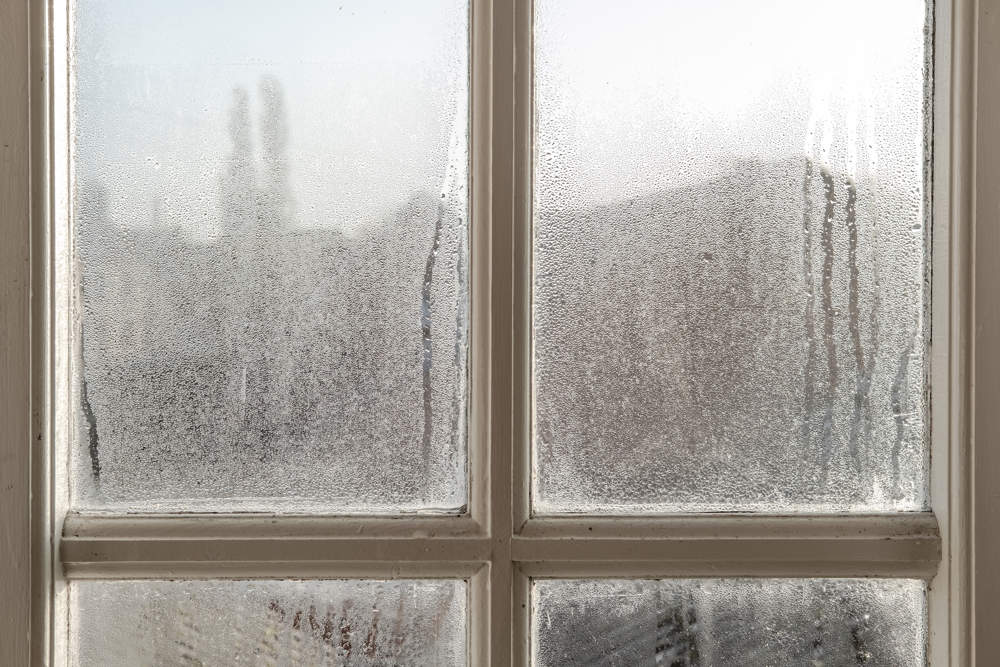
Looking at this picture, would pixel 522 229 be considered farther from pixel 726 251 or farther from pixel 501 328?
pixel 726 251

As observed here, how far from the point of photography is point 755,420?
35.0 inches

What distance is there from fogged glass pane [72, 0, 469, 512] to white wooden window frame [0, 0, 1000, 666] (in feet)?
0.11

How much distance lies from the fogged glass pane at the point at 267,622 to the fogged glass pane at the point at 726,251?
0.20m

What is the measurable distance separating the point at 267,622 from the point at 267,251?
1.47 feet

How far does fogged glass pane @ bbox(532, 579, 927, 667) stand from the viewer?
886mm

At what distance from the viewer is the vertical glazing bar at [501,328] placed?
85cm
